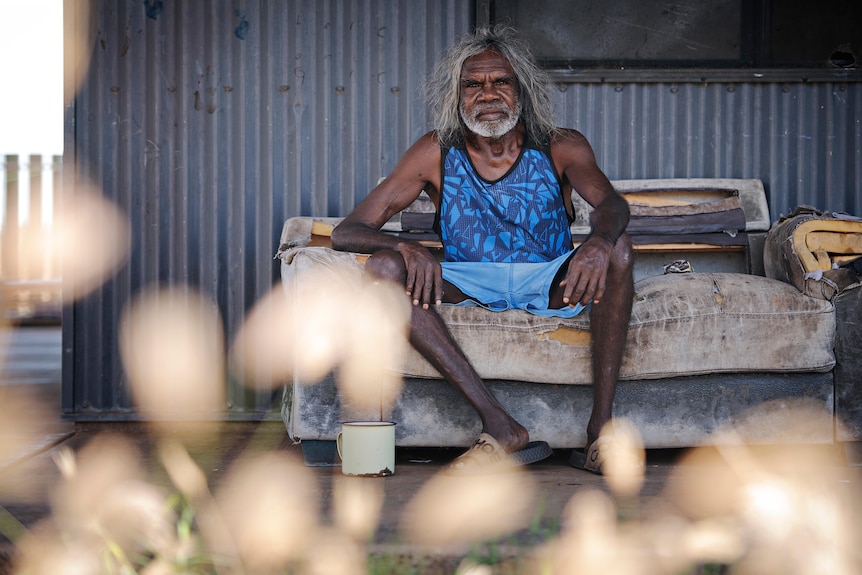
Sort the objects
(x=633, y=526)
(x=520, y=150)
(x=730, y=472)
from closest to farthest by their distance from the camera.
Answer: (x=633, y=526), (x=730, y=472), (x=520, y=150)

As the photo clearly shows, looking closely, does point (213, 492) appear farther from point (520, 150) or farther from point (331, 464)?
point (520, 150)

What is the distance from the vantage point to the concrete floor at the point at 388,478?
7.52 ft

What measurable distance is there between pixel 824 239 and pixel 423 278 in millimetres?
1613

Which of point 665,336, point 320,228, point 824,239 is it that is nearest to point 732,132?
point 824,239

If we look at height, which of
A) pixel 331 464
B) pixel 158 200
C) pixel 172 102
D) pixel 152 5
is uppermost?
pixel 152 5

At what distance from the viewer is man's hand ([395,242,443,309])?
118 inches

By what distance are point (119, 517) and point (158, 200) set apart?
7.98 feet

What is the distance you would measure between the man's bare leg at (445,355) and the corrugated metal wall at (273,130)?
5.08 feet

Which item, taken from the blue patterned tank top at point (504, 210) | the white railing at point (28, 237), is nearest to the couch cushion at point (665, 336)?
the blue patterned tank top at point (504, 210)

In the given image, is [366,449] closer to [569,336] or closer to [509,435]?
[509,435]

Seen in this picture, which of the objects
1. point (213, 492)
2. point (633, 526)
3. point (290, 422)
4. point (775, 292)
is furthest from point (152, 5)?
point (633, 526)

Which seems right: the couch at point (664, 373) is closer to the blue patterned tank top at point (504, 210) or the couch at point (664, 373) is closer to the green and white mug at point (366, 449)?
the green and white mug at point (366, 449)

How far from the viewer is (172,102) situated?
14.6ft

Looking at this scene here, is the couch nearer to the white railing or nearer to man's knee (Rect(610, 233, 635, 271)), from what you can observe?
man's knee (Rect(610, 233, 635, 271))
